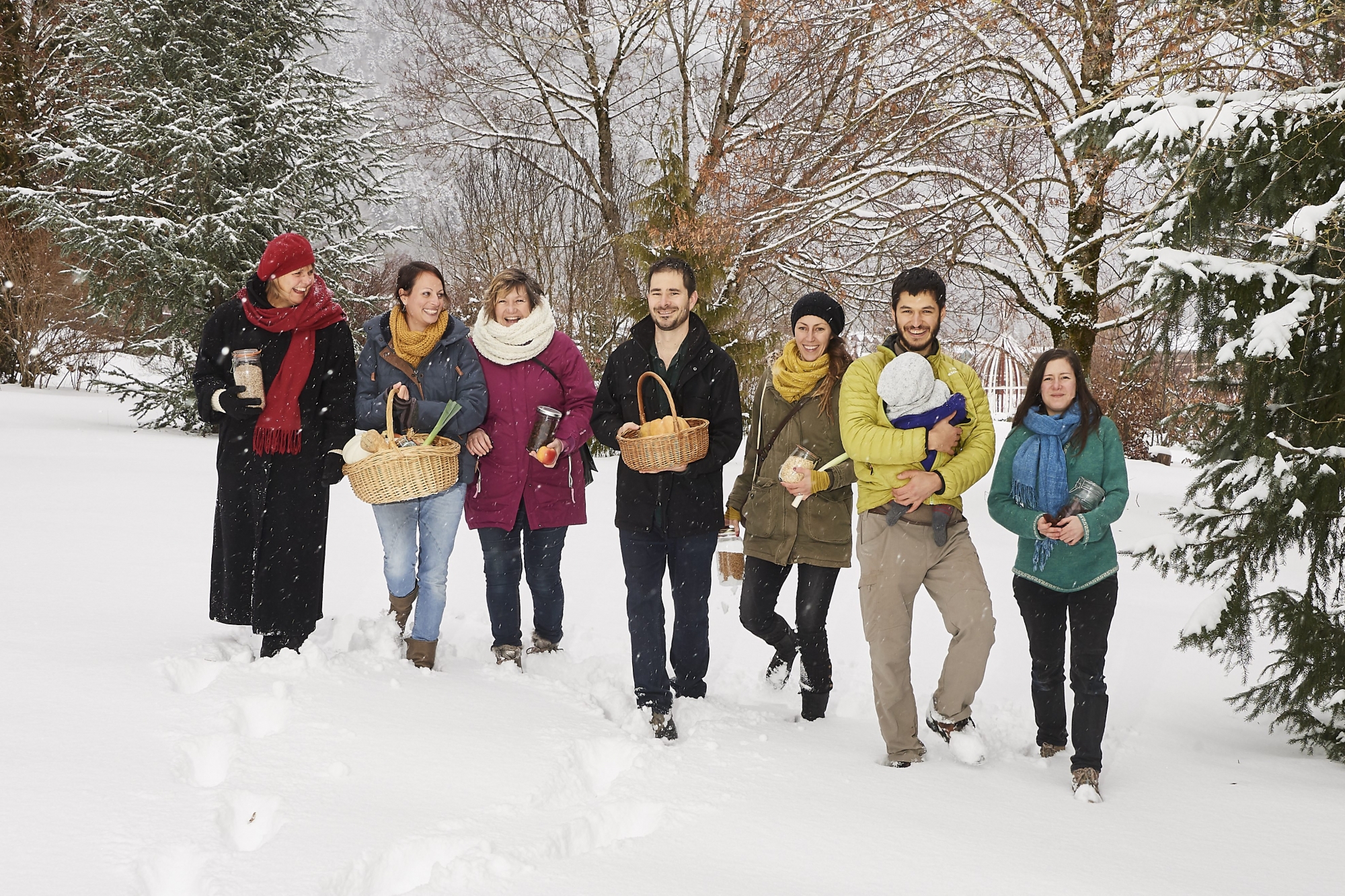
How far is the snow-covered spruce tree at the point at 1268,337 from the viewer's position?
3891 mm

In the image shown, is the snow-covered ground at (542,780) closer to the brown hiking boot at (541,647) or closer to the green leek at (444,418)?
the brown hiking boot at (541,647)

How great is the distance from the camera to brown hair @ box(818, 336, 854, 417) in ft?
13.4

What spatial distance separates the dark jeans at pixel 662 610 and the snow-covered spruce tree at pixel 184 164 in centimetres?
1216

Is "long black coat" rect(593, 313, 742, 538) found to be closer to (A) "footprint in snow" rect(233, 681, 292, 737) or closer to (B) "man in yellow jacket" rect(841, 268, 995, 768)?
(B) "man in yellow jacket" rect(841, 268, 995, 768)

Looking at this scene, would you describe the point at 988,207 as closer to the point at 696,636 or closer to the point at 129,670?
the point at 696,636

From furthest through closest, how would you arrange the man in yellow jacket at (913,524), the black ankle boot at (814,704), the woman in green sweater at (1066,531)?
the black ankle boot at (814,704) < the man in yellow jacket at (913,524) < the woman in green sweater at (1066,531)

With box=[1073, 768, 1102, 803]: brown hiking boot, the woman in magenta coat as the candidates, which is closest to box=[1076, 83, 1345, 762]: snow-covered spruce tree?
box=[1073, 768, 1102, 803]: brown hiking boot

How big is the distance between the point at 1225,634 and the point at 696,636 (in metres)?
2.56

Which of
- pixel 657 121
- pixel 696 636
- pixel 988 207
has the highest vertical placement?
pixel 657 121

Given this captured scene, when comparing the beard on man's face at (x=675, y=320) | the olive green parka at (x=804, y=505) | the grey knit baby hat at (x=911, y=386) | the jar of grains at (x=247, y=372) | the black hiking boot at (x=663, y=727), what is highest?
the beard on man's face at (x=675, y=320)

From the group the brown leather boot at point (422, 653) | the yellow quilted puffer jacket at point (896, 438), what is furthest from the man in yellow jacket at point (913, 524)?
the brown leather boot at point (422, 653)

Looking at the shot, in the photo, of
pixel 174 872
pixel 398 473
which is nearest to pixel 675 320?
pixel 398 473

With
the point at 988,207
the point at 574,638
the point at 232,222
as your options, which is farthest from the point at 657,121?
the point at 574,638

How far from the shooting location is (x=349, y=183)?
1562 cm
